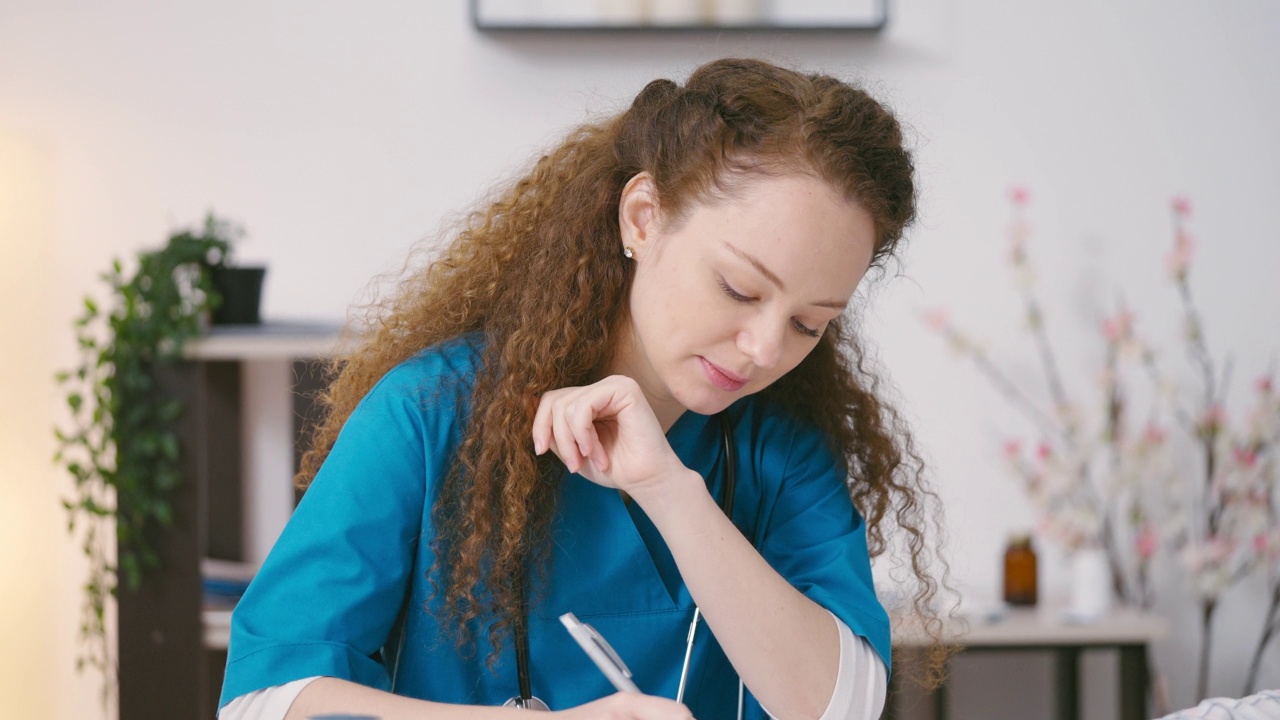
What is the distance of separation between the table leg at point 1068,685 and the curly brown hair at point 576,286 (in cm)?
143

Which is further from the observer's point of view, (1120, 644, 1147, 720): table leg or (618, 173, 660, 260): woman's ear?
(1120, 644, 1147, 720): table leg

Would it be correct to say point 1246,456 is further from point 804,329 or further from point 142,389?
point 142,389

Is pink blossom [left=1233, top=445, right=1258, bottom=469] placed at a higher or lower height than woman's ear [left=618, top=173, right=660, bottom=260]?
lower

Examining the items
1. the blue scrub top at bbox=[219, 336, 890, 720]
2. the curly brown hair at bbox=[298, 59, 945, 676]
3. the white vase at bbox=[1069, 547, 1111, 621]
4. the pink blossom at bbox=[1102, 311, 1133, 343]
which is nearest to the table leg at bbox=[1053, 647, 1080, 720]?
the white vase at bbox=[1069, 547, 1111, 621]

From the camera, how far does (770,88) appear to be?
1.09 m

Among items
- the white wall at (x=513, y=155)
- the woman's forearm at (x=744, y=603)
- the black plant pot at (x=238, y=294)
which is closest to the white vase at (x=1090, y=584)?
the white wall at (x=513, y=155)

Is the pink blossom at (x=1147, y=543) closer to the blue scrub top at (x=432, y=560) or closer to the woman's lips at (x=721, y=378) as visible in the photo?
the blue scrub top at (x=432, y=560)

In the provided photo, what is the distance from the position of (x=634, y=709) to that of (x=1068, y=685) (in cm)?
201

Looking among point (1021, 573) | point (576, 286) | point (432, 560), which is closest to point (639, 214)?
point (576, 286)

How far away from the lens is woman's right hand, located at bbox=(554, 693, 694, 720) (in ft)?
2.78

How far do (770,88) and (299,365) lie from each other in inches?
62.6

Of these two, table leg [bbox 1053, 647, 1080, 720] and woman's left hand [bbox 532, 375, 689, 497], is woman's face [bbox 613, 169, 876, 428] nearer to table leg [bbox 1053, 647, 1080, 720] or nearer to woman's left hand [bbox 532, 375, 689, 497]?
woman's left hand [bbox 532, 375, 689, 497]

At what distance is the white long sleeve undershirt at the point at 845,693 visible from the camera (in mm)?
969

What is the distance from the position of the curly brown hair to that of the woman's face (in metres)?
0.03
